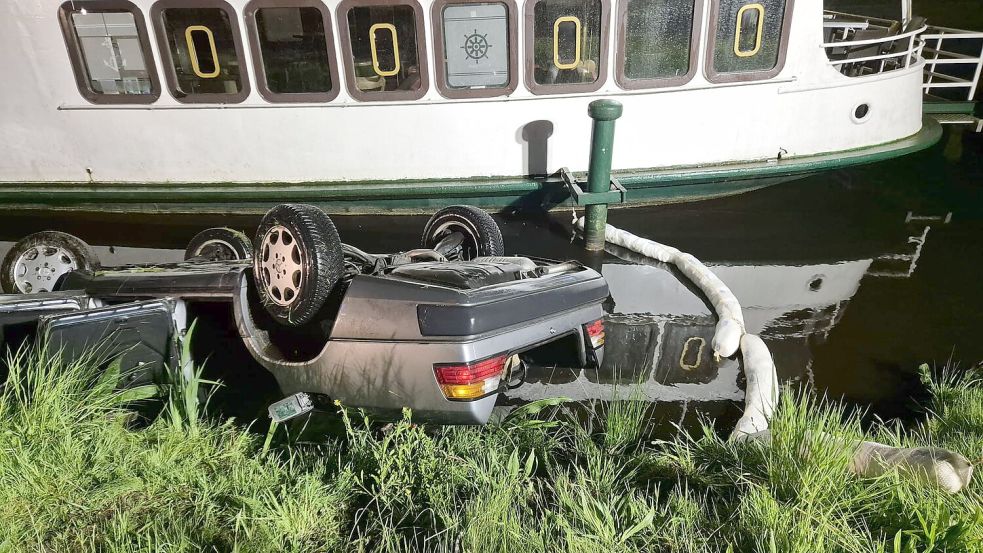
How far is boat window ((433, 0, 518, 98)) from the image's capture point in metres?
5.36

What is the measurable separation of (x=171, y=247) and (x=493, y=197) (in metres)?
3.34

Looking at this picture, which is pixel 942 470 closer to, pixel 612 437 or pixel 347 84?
pixel 612 437

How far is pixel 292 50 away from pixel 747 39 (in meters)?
4.30

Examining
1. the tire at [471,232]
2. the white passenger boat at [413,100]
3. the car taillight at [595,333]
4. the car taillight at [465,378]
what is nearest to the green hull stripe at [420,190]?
the white passenger boat at [413,100]

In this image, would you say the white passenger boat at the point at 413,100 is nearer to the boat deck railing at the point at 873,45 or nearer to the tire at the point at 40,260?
the boat deck railing at the point at 873,45

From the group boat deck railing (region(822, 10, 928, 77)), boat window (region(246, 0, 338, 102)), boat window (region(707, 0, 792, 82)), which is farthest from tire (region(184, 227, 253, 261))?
boat deck railing (region(822, 10, 928, 77))

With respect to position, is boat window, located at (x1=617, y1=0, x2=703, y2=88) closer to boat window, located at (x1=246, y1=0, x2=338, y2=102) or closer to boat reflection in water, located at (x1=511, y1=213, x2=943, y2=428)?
boat reflection in water, located at (x1=511, y1=213, x2=943, y2=428)

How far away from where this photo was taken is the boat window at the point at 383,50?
5.36 m

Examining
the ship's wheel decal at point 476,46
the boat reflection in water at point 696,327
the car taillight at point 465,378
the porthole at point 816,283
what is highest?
the ship's wheel decal at point 476,46

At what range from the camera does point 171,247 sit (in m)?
6.04

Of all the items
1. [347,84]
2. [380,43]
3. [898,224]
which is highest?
[380,43]

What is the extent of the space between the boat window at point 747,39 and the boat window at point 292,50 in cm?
362

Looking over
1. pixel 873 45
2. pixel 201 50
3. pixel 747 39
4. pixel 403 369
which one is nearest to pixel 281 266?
pixel 403 369

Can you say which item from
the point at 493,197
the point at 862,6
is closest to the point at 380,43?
the point at 493,197
